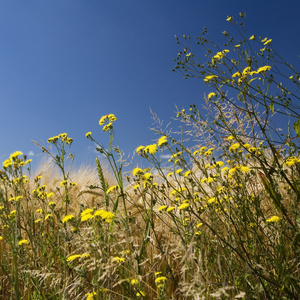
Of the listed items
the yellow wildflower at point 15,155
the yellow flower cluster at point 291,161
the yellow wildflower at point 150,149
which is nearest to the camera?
the yellow flower cluster at point 291,161

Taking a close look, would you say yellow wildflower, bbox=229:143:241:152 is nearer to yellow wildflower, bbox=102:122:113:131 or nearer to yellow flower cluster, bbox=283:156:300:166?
yellow flower cluster, bbox=283:156:300:166

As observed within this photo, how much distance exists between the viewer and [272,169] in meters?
1.98

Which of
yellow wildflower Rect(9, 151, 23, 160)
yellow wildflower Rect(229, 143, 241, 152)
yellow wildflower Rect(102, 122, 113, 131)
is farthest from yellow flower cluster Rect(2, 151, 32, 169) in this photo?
yellow wildflower Rect(229, 143, 241, 152)

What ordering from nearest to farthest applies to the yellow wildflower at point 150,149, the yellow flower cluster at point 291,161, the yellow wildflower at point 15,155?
the yellow flower cluster at point 291,161
the yellow wildflower at point 150,149
the yellow wildflower at point 15,155

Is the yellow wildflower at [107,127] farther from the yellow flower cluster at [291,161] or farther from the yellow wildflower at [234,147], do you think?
the yellow flower cluster at [291,161]

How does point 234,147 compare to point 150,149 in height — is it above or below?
below

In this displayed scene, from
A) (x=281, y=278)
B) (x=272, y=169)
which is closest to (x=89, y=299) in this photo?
(x=281, y=278)

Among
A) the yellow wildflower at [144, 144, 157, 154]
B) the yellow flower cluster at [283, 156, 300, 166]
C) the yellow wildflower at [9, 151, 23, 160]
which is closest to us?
the yellow flower cluster at [283, 156, 300, 166]

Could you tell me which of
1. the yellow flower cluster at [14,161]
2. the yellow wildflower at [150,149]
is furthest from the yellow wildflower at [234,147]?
the yellow flower cluster at [14,161]

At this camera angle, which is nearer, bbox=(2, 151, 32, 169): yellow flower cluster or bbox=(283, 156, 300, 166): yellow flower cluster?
bbox=(283, 156, 300, 166): yellow flower cluster

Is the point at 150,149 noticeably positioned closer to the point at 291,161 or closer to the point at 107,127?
the point at 107,127

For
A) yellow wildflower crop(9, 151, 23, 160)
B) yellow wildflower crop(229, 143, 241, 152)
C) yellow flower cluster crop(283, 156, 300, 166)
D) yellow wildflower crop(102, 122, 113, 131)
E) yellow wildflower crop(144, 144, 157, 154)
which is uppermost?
→ yellow wildflower crop(9, 151, 23, 160)

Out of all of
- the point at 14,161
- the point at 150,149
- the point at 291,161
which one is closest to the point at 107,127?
the point at 150,149

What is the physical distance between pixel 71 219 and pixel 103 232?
0.24m
